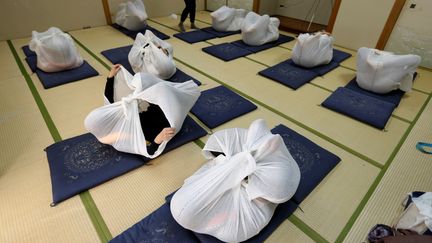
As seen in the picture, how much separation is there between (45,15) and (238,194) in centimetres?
435

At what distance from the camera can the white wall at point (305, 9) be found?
4492 millimetres

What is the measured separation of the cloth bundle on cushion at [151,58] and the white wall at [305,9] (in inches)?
134

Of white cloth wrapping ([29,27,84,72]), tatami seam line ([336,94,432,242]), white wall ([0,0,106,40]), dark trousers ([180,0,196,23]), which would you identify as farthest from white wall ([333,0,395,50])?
white wall ([0,0,106,40])

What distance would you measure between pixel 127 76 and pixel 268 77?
63.2 inches

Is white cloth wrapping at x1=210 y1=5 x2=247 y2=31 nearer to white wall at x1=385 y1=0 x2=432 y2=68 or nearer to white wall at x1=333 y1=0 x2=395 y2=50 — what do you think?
white wall at x1=333 y1=0 x2=395 y2=50

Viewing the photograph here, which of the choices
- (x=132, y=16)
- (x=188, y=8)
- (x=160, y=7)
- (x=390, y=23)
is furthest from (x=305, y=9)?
(x=132, y=16)

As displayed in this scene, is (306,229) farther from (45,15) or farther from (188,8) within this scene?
(45,15)

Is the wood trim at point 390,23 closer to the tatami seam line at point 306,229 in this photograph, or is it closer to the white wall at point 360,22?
the white wall at point 360,22

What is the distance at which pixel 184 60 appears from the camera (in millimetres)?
3146

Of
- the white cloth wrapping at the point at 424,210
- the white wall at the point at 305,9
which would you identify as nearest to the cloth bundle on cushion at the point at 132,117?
the white cloth wrapping at the point at 424,210

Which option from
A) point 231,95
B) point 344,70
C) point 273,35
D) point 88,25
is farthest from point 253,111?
point 88,25

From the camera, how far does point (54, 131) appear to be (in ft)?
6.18

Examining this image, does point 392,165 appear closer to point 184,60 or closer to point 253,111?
point 253,111

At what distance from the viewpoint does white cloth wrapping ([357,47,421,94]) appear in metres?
2.29
